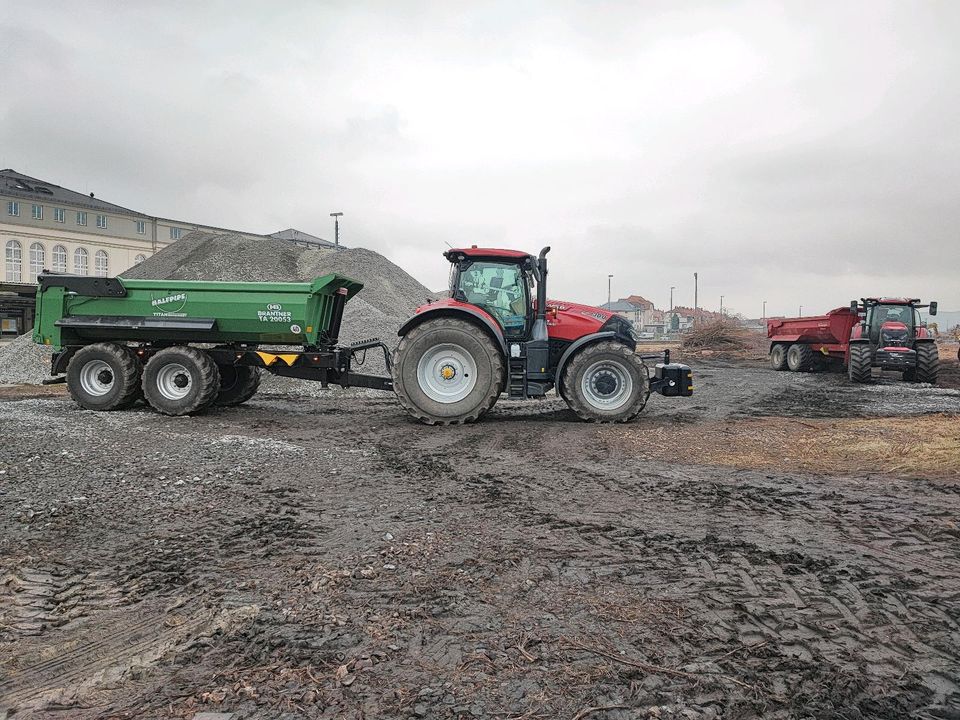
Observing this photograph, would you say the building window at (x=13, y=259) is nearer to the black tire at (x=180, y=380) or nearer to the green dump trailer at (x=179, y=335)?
the green dump trailer at (x=179, y=335)

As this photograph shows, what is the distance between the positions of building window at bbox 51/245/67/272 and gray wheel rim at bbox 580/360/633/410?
56321 millimetres

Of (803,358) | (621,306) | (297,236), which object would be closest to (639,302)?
(621,306)

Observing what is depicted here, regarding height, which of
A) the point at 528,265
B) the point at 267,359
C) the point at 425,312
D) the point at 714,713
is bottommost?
the point at 714,713

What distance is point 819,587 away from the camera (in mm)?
3340

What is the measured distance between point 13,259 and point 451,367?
5617 cm

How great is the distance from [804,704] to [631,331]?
7.46m

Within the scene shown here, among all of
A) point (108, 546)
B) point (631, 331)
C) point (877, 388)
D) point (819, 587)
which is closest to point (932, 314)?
point (877, 388)

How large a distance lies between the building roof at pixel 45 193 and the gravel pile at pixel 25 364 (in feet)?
145


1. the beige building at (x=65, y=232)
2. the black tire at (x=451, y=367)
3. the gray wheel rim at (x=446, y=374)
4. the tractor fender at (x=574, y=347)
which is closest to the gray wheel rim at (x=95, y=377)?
the black tire at (x=451, y=367)

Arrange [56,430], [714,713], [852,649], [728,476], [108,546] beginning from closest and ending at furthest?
[714,713]
[852,649]
[108,546]
[728,476]
[56,430]

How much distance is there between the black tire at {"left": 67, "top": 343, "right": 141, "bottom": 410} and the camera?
9.38 meters

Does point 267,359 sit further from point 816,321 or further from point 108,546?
point 816,321

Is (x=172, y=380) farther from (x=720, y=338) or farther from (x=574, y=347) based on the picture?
(x=720, y=338)

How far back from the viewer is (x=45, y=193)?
52.2m
